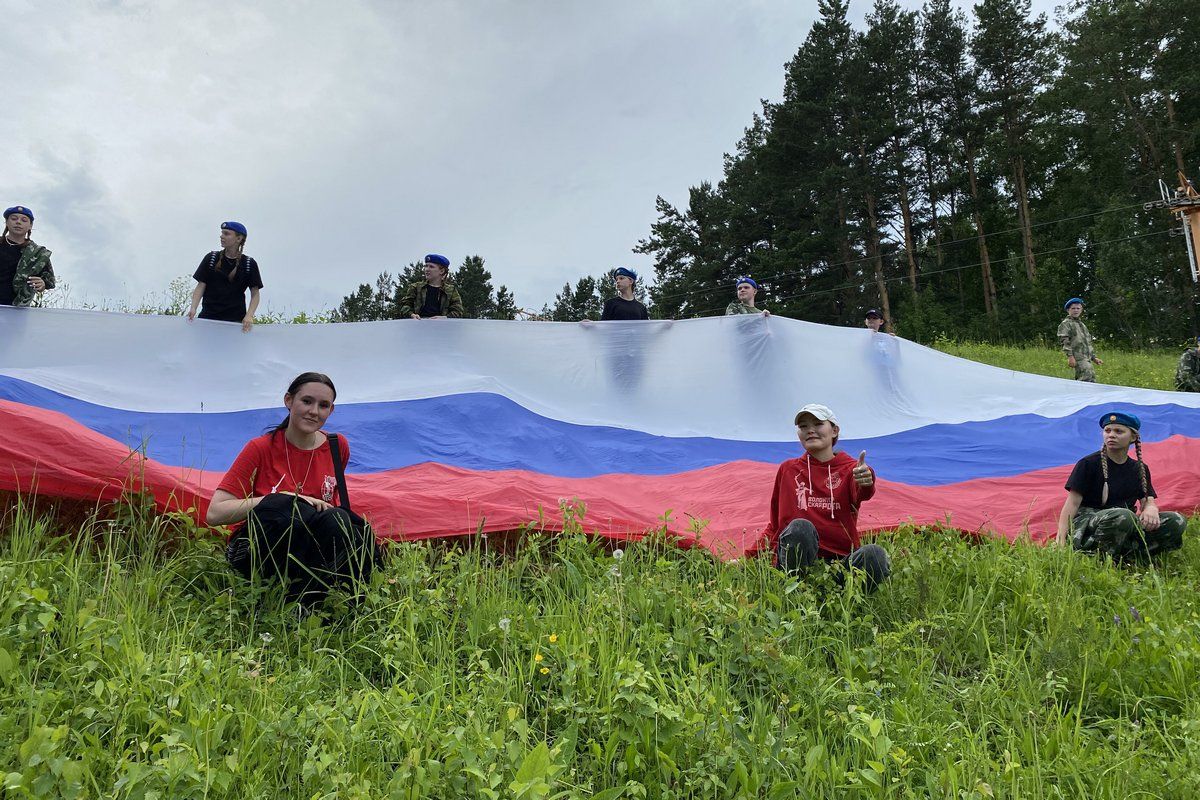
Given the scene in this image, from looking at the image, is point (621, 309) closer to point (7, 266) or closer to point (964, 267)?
point (7, 266)

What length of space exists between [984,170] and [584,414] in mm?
29044

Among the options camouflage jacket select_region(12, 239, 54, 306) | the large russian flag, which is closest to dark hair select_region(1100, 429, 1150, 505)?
the large russian flag

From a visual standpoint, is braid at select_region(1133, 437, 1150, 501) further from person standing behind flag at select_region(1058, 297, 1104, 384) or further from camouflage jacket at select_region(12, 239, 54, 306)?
camouflage jacket at select_region(12, 239, 54, 306)

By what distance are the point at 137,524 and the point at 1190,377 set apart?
11.4 meters

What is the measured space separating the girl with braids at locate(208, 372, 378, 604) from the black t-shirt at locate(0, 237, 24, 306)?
4.64 m

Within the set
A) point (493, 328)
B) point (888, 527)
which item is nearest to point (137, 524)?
point (888, 527)

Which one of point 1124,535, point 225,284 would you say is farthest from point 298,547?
point 225,284

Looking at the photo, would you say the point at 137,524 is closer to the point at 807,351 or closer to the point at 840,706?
the point at 840,706

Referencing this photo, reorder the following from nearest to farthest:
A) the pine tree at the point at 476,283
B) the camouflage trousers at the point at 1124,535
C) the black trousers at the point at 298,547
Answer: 1. the black trousers at the point at 298,547
2. the camouflage trousers at the point at 1124,535
3. the pine tree at the point at 476,283

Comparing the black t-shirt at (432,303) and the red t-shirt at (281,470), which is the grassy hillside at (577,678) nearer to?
the red t-shirt at (281,470)

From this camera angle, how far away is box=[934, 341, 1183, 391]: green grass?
12.1 metres

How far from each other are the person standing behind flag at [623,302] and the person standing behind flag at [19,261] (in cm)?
481

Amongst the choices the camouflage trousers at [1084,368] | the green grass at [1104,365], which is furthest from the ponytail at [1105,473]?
the green grass at [1104,365]

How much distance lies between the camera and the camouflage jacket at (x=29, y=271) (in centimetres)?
592
